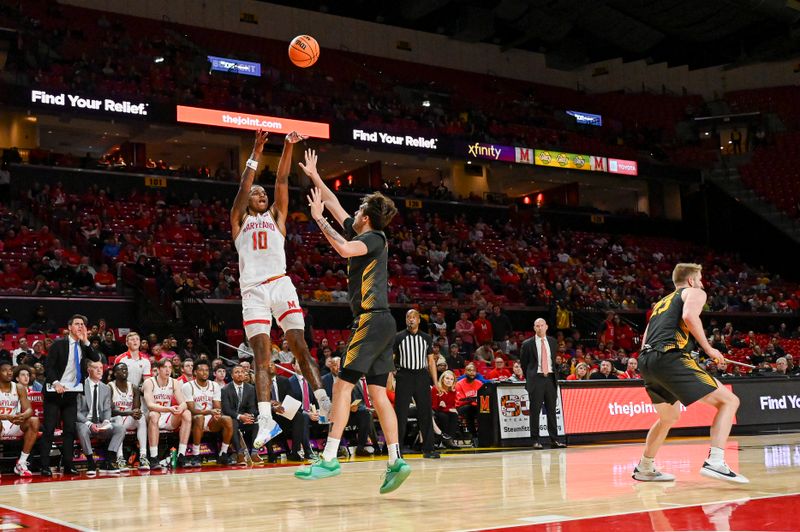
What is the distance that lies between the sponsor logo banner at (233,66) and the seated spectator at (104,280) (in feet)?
38.7

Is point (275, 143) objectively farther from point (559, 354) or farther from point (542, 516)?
point (542, 516)

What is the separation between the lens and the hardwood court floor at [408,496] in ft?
18.5

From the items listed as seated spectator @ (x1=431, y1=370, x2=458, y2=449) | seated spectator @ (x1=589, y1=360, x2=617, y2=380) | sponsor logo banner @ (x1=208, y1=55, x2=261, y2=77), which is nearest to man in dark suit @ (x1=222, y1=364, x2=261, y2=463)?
seated spectator @ (x1=431, y1=370, x2=458, y2=449)

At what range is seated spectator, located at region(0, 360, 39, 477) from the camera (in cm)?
1123

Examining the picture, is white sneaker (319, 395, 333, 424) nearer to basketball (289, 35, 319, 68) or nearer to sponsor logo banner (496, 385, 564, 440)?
basketball (289, 35, 319, 68)

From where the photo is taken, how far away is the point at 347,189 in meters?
30.8

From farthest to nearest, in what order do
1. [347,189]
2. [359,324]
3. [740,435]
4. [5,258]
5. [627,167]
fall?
[627,167] < [347,189] < [5,258] < [740,435] < [359,324]

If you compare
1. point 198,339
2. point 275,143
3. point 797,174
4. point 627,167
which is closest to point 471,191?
point 627,167

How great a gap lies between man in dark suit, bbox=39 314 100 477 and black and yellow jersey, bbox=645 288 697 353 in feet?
22.1

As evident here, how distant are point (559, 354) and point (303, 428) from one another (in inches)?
436

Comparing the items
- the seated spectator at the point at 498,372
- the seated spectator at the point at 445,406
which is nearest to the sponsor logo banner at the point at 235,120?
the seated spectator at the point at 498,372

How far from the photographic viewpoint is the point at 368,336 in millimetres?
6723

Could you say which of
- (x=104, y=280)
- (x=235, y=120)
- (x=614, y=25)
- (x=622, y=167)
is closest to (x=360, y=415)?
(x=104, y=280)

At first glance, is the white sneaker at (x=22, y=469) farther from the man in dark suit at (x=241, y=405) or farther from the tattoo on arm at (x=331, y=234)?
the tattoo on arm at (x=331, y=234)
